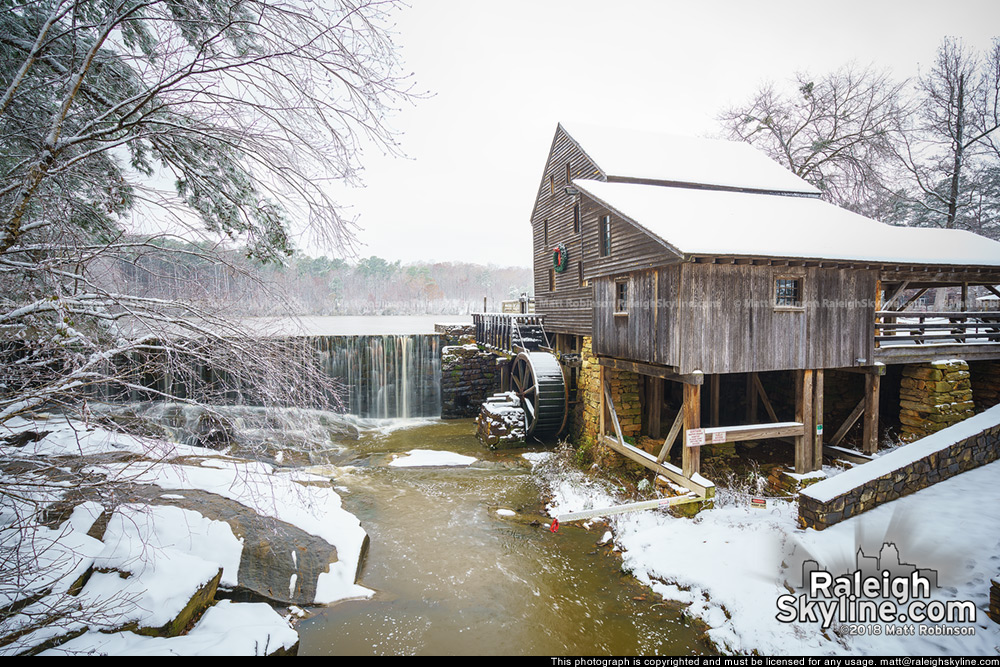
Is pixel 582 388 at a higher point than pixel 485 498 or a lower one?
higher

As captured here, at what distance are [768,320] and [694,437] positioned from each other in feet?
8.55

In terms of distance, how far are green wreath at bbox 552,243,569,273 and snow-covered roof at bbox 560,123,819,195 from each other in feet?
11.0

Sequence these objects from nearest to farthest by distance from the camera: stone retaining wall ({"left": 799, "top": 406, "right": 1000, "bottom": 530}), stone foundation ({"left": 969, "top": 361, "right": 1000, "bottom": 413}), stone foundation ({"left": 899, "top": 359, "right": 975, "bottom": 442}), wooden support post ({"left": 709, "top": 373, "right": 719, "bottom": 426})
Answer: stone retaining wall ({"left": 799, "top": 406, "right": 1000, "bottom": 530}) → stone foundation ({"left": 899, "top": 359, "right": 975, "bottom": 442}) → stone foundation ({"left": 969, "top": 361, "right": 1000, "bottom": 413}) → wooden support post ({"left": 709, "top": 373, "right": 719, "bottom": 426})

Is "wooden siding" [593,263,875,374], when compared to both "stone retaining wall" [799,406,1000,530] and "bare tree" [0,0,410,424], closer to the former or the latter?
"stone retaining wall" [799,406,1000,530]

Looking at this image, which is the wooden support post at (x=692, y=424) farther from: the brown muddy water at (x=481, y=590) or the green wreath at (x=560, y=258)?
the green wreath at (x=560, y=258)

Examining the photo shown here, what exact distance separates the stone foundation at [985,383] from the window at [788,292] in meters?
6.76

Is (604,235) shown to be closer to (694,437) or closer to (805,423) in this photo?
(694,437)

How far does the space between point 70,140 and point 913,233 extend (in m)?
15.2

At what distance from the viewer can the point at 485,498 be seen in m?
9.55

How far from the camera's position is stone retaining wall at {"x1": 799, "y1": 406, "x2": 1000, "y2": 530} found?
18.9 feet

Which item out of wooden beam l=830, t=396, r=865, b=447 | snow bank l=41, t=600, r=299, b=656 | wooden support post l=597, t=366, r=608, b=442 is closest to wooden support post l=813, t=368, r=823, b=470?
wooden beam l=830, t=396, r=865, b=447
